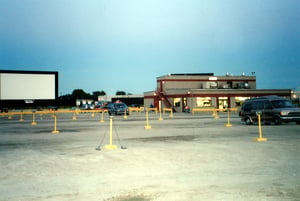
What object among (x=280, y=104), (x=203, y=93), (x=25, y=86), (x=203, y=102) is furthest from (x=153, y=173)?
(x=203, y=93)

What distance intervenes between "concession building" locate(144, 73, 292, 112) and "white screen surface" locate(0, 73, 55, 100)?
144 ft

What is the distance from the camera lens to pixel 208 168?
787cm

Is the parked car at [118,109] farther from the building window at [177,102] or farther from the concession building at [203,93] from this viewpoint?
the building window at [177,102]

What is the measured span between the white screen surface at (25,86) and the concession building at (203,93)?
43932 mm

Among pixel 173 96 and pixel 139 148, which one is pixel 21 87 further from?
pixel 173 96

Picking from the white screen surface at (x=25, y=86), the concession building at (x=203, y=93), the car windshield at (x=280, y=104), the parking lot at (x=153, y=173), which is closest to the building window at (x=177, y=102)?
the concession building at (x=203, y=93)

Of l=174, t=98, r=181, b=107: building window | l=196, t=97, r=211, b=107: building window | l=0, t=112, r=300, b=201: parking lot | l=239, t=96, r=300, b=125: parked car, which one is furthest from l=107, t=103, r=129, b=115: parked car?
l=0, t=112, r=300, b=201: parking lot

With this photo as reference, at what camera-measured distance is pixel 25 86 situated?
12.0m

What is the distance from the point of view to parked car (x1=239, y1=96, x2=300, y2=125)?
2047 centimetres

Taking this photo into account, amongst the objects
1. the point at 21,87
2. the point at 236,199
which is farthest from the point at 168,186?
the point at 21,87

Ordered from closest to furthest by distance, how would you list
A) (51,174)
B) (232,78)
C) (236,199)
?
1. (236,199)
2. (51,174)
3. (232,78)

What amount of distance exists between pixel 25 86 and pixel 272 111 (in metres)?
16.2

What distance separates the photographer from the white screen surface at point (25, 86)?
38.1ft

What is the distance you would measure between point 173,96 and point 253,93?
1625cm
